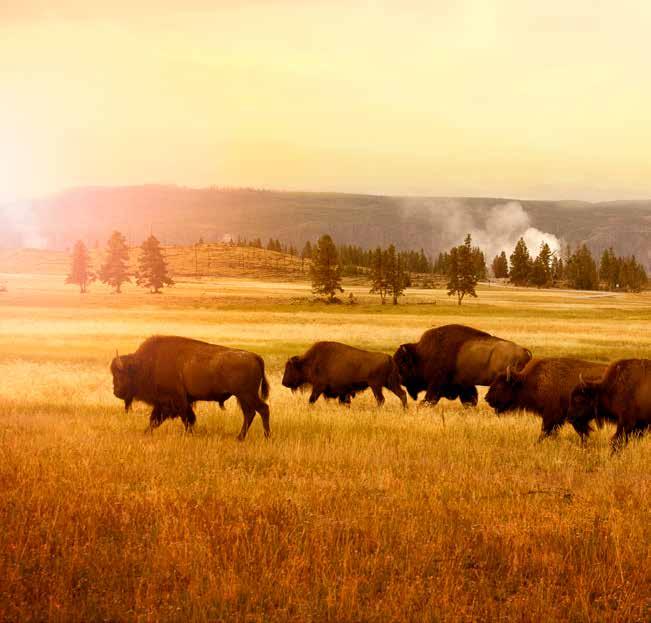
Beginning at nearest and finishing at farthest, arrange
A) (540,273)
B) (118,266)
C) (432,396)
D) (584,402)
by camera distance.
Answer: (584,402), (432,396), (118,266), (540,273)

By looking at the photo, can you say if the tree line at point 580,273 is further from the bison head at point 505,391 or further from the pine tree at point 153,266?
the bison head at point 505,391

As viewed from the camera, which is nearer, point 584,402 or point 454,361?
point 584,402

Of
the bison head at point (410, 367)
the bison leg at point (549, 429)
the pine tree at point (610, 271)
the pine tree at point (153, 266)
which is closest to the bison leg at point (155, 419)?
the bison leg at point (549, 429)

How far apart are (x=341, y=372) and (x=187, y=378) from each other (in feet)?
16.3

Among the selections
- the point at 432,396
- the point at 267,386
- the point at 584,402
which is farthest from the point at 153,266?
the point at 584,402

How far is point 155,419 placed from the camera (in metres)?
12.1

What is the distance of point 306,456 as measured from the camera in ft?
32.7

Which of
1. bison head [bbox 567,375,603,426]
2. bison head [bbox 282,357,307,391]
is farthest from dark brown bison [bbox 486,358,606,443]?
bison head [bbox 282,357,307,391]

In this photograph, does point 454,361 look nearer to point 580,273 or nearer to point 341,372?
point 341,372

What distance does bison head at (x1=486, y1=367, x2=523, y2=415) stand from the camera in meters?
12.9

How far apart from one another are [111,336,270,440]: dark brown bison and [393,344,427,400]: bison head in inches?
233

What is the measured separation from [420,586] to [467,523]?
1.82 m

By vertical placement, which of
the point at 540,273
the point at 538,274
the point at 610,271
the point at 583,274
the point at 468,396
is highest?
the point at 610,271

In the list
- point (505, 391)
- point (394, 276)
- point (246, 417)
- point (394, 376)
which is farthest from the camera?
point (394, 276)
